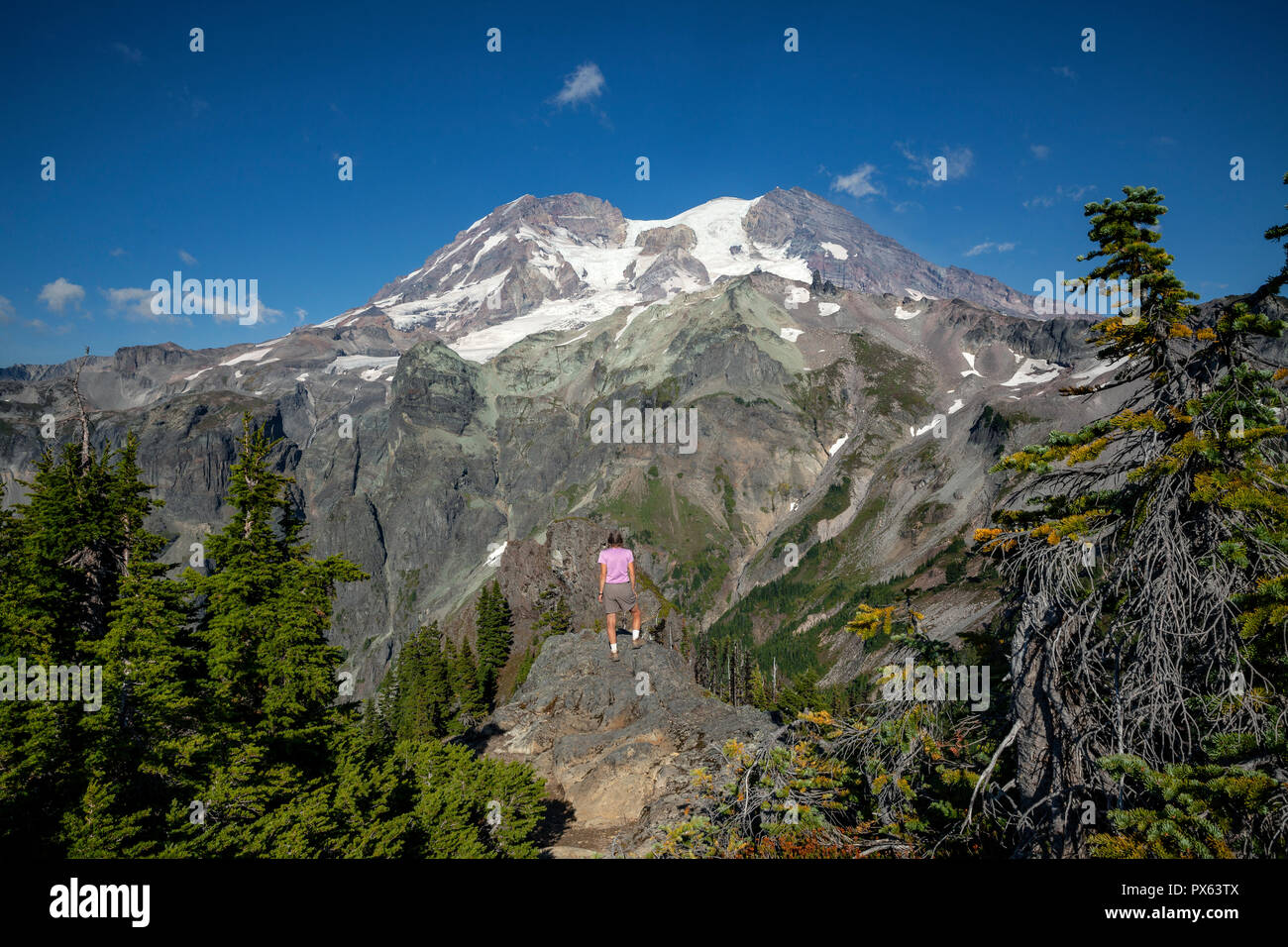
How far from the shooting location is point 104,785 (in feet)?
49.4

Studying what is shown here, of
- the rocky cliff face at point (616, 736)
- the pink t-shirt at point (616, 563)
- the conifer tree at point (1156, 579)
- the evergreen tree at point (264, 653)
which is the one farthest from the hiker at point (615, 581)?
the evergreen tree at point (264, 653)

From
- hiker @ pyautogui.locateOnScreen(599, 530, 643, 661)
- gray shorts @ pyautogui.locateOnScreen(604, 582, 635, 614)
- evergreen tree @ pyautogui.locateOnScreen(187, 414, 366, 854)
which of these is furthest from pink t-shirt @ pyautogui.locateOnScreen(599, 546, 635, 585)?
evergreen tree @ pyautogui.locateOnScreen(187, 414, 366, 854)

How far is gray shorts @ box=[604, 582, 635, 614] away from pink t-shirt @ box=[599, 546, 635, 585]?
239 millimetres

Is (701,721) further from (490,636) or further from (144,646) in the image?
(490,636)

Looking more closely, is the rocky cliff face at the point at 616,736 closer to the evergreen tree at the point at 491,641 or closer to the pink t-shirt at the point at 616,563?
the pink t-shirt at the point at 616,563

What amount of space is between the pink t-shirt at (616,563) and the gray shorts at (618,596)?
239 mm

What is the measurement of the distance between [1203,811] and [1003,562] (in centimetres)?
370

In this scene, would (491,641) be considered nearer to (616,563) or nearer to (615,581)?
(615,581)

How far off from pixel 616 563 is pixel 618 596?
1234 mm

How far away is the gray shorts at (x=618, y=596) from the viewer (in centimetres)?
1672

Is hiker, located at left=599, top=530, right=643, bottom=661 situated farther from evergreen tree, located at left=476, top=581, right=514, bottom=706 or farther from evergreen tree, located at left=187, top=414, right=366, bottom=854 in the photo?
evergreen tree, located at left=476, top=581, right=514, bottom=706

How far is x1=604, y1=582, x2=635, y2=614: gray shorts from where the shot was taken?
16.7 metres

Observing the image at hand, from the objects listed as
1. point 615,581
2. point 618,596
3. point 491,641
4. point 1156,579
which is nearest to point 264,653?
point 618,596
